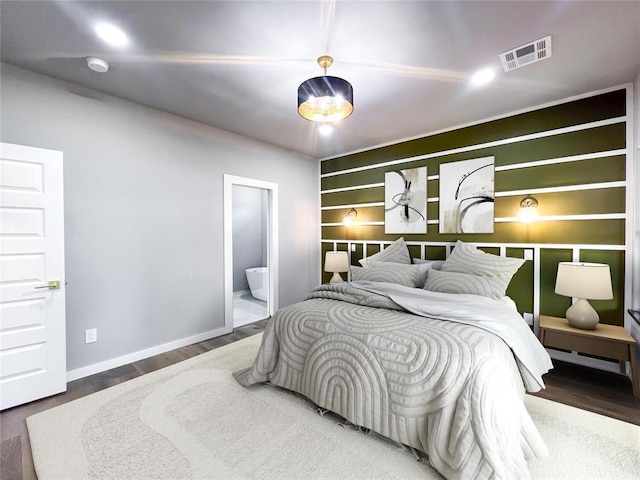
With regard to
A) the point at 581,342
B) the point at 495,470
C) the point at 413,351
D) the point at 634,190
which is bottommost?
the point at 495,470

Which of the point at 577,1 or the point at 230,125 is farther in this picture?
the point at 230,125

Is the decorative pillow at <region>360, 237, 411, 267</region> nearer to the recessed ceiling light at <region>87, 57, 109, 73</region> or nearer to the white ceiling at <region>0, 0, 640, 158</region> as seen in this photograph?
the white ceiling at <region>0, 0, 640, 158</region>

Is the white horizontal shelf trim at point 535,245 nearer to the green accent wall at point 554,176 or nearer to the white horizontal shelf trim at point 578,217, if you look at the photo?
the green accent wall at point 554,176

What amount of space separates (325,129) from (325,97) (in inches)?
67.9

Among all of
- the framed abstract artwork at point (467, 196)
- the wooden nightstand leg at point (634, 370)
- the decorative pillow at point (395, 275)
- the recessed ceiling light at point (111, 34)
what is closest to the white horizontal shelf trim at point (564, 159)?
the framed abstract artwork at point (467, 196)

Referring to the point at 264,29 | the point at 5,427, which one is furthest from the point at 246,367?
the point at 264,29

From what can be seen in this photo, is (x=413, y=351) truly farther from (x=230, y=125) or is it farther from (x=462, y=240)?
(x=230, y=125)

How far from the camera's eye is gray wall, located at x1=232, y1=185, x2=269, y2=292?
231 inches

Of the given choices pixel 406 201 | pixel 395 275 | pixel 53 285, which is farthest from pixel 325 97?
pixel 53 285

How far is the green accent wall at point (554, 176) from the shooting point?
2557 millimetres

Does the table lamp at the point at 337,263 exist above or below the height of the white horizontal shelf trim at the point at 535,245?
below

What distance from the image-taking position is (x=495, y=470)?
1.27m

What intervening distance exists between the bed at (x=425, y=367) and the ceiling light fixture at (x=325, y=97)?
1.47 metres

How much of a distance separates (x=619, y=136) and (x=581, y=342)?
6.12 ft
